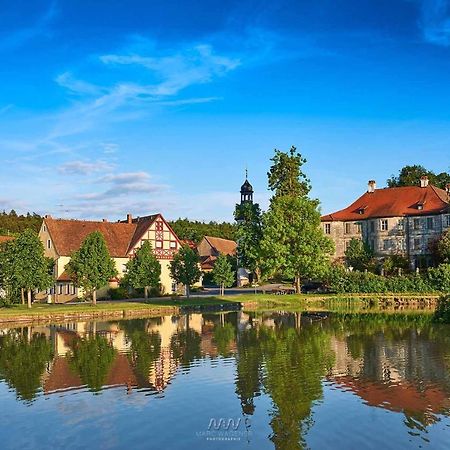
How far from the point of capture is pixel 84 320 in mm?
42906

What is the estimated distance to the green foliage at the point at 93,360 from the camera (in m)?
21.6

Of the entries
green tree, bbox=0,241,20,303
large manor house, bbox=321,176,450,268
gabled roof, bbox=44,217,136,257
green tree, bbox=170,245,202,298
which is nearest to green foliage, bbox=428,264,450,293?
large manor house, bbox=321,176,450,268

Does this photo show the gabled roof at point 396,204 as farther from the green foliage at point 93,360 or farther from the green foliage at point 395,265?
the green foliage at point 93,360

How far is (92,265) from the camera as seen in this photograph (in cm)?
4906

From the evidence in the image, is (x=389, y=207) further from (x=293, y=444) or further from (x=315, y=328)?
(x=293, y=444)

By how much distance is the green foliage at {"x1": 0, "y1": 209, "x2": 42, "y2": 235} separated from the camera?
10638cm

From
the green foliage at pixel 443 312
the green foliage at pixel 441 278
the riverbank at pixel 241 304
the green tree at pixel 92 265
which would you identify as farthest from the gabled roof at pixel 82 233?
the green foliage at pixel 443 312

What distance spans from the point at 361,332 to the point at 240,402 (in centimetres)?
1857

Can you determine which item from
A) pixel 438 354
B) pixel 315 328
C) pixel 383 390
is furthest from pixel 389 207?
pixel 383 390

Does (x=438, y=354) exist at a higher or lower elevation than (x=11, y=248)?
lower

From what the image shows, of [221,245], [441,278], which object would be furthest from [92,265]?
[221,245]

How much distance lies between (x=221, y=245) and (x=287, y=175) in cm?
4065

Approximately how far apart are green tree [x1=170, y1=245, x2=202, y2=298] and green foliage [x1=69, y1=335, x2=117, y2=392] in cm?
2576

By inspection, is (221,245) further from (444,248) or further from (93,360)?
(93,360)
